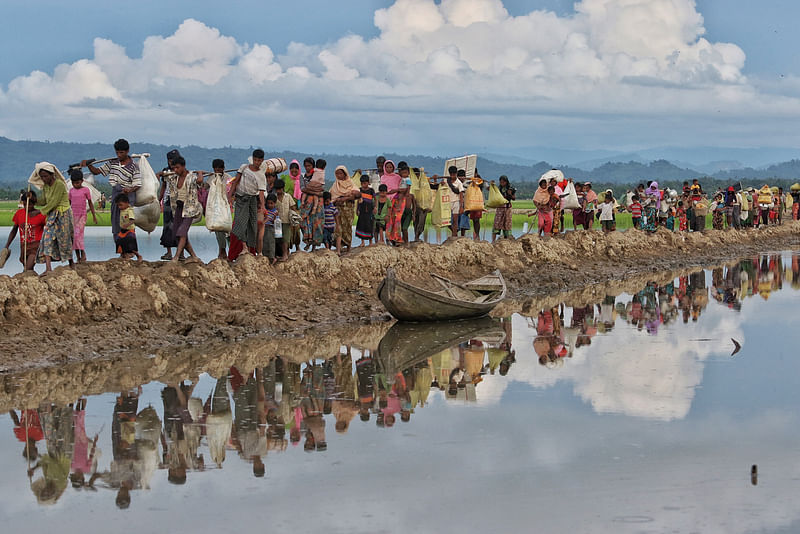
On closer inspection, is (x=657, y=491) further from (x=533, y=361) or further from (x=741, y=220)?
(x=741, y=220)

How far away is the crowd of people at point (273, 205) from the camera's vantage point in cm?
1253

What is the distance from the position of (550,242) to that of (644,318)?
5.86 m

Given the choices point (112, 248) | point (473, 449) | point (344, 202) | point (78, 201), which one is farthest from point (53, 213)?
point (112, 248)

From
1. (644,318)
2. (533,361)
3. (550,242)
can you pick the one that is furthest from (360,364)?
(550,242)

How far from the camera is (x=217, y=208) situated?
45.8 ft

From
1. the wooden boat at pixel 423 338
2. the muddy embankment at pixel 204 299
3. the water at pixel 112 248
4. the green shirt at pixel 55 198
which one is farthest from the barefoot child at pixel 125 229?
the water at pixel 112 248

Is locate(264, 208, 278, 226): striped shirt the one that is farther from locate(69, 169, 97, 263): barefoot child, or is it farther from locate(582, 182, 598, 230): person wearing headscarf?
locate(582, 182, 598, 230): person wearing headscarf

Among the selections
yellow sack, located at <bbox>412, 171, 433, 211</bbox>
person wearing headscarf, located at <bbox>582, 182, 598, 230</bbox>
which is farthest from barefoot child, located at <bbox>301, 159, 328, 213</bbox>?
person wearing headscarf, located at <bbox>582, 182, 598, 230</bbox>

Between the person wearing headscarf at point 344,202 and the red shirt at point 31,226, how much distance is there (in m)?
4.89

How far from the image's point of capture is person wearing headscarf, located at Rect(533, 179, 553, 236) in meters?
22.5

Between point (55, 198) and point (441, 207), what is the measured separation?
8.18 m

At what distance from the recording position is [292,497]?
23.7ft

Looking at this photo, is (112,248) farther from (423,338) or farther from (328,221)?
(423,338)

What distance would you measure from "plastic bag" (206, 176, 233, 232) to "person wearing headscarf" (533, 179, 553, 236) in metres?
9.96
